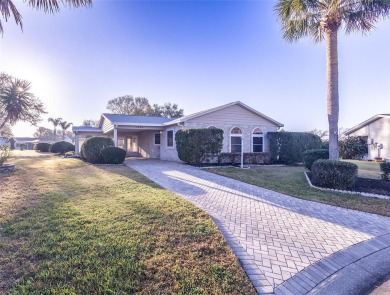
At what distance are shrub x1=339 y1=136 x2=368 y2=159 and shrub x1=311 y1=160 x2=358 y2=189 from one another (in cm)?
1698

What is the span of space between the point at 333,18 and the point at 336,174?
269 inches

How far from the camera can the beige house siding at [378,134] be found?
20.0 meters

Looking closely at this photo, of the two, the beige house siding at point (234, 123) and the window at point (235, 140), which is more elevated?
the beige house siding at point (234, 123)

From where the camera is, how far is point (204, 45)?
15.2m

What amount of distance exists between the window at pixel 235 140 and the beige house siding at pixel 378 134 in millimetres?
13963

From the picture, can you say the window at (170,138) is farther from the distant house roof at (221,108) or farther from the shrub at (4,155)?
the shrub at (4,155)

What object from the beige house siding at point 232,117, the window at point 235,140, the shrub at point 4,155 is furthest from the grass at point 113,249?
the window at point 235,140

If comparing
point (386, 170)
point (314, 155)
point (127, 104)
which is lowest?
point (386, 170)

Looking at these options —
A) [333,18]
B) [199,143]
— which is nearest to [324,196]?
[333,18]

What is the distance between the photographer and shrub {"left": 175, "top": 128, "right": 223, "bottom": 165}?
14.7m

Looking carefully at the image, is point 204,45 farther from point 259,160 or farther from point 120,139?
point 120,139

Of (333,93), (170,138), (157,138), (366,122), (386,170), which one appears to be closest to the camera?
(386,170)

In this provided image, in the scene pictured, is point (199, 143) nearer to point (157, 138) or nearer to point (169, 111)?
point (157, 138)

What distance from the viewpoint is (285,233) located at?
450 cm
